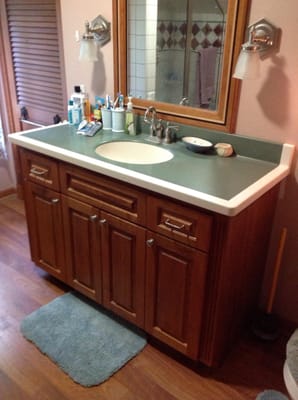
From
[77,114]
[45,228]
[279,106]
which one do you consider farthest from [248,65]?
[45,228]

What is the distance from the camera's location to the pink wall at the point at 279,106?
1.49 m

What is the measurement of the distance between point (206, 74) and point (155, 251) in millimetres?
845

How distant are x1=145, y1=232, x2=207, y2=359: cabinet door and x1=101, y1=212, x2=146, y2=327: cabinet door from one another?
0.05 m

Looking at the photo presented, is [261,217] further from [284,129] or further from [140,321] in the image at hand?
[140,321]

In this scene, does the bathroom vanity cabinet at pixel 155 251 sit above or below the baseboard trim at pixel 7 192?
above

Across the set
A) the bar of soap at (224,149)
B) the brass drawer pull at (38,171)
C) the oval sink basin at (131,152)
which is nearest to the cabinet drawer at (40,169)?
the brass drawer pull at (38,171)

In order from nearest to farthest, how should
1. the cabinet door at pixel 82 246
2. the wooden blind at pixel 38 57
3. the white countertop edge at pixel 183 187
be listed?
the white countertop edge at pixel 183 187
the cabinet door at pixel 82 246
the wooden blind at pixel 38 57

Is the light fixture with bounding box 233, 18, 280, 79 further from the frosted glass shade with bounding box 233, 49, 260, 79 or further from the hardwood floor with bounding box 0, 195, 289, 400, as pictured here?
the hardwood floor with bounding box 0, 195, 289, 400

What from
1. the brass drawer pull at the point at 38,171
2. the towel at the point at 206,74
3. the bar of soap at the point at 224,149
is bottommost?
the brass drawer pull at the point at 38,171

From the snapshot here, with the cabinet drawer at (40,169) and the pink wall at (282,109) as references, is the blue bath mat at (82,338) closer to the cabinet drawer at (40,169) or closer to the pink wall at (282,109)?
the cabinet drawer at (40,169)

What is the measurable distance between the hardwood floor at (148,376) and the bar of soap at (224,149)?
94 cm

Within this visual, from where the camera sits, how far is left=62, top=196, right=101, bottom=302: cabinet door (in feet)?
5.86

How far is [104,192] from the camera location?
1.65m

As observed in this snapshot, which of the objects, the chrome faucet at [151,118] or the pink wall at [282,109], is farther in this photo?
the chrome faucet at [151,118]
